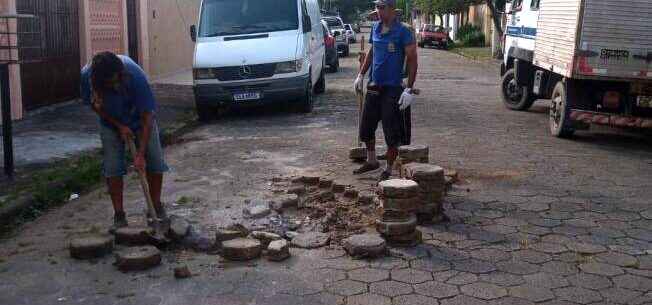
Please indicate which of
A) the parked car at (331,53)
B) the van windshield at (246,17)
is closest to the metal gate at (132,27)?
the parked car at (331,53)

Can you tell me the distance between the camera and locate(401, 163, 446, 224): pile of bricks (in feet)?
18.0

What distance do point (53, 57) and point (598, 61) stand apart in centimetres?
915

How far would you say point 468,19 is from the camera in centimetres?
5006

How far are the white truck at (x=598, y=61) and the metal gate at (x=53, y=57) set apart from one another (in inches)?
311

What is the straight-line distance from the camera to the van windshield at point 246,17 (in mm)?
12094

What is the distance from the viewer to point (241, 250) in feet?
15.7

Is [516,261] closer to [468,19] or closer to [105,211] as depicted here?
[105,211]

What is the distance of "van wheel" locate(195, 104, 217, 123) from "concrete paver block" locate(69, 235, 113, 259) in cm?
685

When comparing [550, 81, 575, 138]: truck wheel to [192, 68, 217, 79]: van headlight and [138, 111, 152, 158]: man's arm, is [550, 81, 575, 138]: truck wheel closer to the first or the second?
[192, 68, 217, 79]: van headlight

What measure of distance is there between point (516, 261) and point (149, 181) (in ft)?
9.21

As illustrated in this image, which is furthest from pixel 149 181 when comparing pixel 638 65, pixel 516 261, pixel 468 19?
pixel 468 19

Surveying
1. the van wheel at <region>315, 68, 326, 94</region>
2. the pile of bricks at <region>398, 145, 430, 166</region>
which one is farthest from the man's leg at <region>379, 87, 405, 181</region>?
the van wheel at <region>315, 68, 326, 94</region>

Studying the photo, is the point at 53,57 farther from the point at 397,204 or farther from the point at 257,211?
the point at 397,204

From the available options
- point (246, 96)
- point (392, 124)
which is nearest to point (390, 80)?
Answer: point (392, 124)
